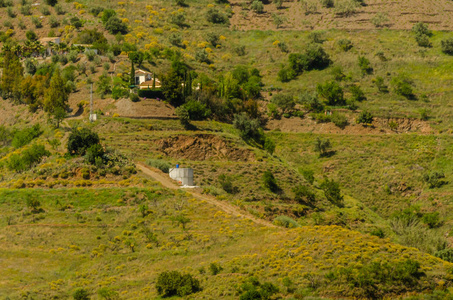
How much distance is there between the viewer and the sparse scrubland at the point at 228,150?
42812 millimetres

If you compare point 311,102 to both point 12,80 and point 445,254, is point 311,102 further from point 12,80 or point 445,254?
point 12,80

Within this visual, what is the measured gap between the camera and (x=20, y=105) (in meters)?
86.8

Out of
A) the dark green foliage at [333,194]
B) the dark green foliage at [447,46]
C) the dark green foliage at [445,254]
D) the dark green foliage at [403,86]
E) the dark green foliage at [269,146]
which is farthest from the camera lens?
the dark green foliage at [447,46]

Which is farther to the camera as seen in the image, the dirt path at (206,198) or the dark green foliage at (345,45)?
the dark green foliage at (345,45)

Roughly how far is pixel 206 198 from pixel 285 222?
7.98 meters

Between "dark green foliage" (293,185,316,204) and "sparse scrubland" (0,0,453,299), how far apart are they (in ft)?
0.68

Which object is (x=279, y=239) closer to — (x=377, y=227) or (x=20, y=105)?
(x=377, y=227)

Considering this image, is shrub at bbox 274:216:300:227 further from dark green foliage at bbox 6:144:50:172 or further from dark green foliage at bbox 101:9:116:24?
dark green foliage at bbox 101:9:116:24

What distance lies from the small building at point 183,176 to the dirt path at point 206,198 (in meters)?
0.74

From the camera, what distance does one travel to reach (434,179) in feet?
235

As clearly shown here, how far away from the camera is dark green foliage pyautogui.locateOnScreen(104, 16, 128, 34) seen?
353 feet

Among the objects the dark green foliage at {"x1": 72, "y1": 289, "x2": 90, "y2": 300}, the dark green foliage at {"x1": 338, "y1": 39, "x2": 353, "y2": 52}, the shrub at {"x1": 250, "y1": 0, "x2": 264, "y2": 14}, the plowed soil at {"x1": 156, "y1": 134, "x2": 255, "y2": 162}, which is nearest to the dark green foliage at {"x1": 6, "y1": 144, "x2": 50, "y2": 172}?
the plowed soil at {"x1": 156, "y1": 134, "x2": 255, "y2": 162}

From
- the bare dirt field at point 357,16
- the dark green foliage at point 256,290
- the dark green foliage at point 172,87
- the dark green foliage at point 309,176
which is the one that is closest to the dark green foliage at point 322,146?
the dark green foliage at point 309,176

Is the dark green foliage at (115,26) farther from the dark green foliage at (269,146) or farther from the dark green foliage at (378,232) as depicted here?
the dark green foliage at (378,232)
